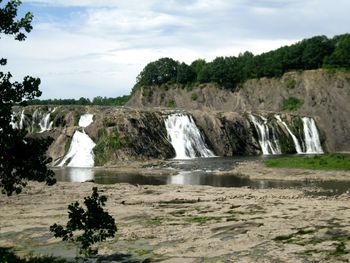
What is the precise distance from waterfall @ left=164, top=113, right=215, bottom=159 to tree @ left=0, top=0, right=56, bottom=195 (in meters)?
60.8

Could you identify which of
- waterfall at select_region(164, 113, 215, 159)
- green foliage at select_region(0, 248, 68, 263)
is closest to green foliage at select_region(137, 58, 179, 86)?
waterfall at select_region(164, 113, 215, 159)

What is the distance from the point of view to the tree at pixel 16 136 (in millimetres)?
12844

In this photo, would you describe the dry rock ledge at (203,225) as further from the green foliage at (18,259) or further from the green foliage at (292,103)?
the green foliage at (292,103)

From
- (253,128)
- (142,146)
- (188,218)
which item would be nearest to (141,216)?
(188,218)

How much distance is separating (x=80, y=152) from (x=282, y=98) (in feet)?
183

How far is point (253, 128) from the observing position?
8575 cm

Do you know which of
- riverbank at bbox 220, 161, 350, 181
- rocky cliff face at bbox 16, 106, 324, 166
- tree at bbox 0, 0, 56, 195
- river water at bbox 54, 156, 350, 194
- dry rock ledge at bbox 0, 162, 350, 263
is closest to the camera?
tree at bbox 0, 0, 56, 195

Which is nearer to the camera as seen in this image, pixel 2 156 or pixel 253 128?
pixel 2 156

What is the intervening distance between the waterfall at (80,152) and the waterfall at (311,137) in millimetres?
37329

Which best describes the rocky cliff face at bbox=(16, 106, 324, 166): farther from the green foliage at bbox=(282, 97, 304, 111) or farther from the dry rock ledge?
the dry rock ledge

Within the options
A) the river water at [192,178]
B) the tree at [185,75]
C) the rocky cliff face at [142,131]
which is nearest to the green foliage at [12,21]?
the river water at [192,178]

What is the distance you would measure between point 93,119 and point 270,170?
3108 cm

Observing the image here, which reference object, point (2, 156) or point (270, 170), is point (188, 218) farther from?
point (270, 170)

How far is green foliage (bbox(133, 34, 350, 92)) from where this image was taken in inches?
4346
